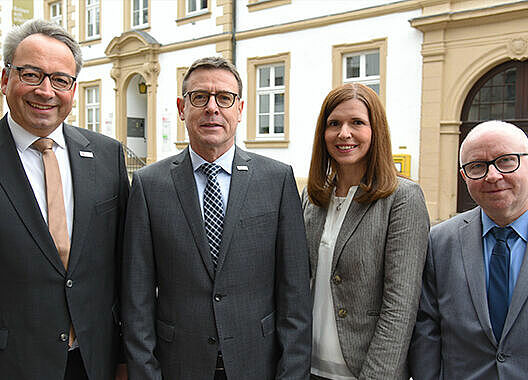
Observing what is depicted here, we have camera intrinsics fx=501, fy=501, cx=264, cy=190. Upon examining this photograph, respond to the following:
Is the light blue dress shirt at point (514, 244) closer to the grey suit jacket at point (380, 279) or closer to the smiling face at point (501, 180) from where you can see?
the smiling face at point (501, 180)

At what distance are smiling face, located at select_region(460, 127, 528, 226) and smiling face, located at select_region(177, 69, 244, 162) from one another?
1.04 meters

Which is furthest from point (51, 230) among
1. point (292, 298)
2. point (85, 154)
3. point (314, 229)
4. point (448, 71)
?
point (448, 71)

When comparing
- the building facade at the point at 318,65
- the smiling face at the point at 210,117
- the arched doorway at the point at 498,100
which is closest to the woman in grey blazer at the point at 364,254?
the smiling face at the point at 210,117

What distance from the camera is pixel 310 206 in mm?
2533

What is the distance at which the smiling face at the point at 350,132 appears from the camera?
224cm

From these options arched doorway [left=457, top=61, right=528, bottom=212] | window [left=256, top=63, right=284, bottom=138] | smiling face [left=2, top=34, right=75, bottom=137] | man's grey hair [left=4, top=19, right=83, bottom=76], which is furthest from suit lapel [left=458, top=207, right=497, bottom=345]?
window [left=256, top=63, right=284, bottom=138]

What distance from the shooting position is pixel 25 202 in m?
2.05

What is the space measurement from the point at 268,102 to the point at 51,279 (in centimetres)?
1194

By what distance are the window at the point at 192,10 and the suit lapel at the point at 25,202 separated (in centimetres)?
1356

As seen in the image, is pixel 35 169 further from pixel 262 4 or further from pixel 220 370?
pixel 262 4

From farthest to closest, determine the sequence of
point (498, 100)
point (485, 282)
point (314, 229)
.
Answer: point (498, 100) < point (314, 229) < point (485, 282)

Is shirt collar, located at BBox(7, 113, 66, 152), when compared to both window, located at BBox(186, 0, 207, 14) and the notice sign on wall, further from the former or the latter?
window, located at BBox(186, 0, 207, 14)

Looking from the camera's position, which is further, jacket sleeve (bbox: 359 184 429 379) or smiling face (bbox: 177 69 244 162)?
smiling face (bbox: 177 69 244 162)

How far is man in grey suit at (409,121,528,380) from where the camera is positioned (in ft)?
6.33
